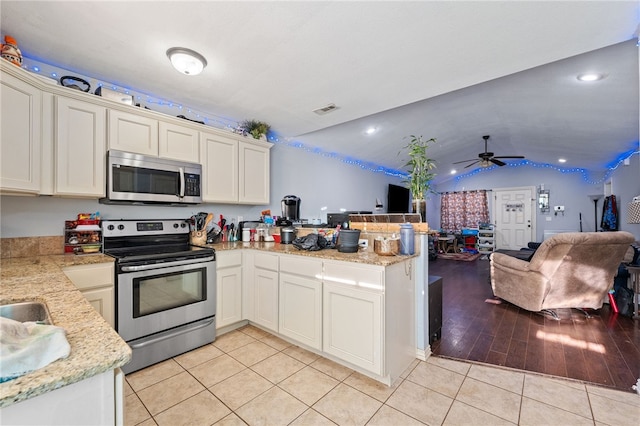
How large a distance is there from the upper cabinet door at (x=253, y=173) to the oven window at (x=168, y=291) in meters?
1.09

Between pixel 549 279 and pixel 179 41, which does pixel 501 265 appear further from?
pixel 179 41

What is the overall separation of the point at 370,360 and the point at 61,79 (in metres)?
3.29

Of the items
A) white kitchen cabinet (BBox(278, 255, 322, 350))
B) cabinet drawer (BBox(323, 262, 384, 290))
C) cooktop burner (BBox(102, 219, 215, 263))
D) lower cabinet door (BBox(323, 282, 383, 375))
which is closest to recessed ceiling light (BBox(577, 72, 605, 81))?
cabinet drawer (BBox(323, 262, 384, 290))

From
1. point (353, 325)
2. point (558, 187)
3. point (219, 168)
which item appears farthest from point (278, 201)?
point (558, 187)

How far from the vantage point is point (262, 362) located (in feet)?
7.55

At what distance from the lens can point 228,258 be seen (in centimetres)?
278

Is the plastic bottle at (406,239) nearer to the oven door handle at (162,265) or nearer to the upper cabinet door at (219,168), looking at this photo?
the oven door handle at (162,265)

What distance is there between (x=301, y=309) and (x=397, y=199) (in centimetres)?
574

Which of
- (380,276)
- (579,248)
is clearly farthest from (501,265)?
(380,276)

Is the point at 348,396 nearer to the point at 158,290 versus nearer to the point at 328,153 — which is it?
the point at 158,290

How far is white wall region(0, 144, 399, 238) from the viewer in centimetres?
216

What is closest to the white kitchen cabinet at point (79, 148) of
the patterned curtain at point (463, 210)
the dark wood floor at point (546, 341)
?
the dark wood floor at point (546, 341)

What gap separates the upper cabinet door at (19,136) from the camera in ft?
5.75

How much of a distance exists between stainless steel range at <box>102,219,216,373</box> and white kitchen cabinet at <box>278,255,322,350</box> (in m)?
0.69
